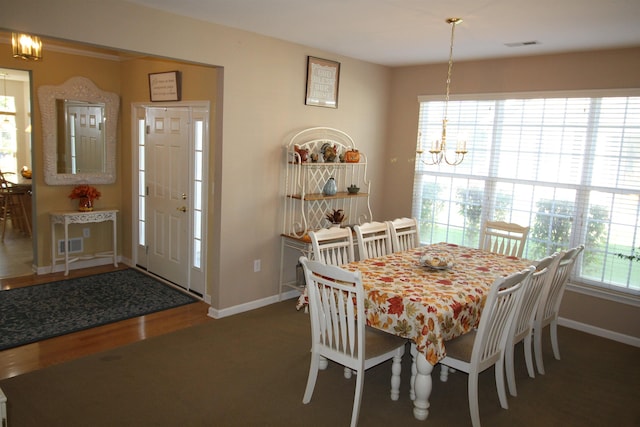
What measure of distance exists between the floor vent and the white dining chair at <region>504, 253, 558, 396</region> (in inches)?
194

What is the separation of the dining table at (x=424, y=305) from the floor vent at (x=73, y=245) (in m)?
3.73

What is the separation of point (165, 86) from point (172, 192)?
1135 mm

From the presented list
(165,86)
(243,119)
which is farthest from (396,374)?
(165,86)

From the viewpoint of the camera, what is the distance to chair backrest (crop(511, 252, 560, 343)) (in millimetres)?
2878

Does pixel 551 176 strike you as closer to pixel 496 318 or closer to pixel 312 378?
pixel 496 318

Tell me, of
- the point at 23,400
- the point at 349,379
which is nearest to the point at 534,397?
the point at 349,379

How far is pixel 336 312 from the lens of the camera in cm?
269

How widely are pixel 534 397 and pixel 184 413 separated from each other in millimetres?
2313

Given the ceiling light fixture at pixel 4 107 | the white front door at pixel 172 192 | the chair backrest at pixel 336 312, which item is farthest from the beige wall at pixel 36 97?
the ceiling light fixture at pixel 4 107

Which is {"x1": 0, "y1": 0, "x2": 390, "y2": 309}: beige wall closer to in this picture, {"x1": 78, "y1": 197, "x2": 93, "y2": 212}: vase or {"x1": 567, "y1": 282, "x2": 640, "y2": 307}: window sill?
{"x1": 78, "y1": 197, "x2": 93, "y2": 212}: vase

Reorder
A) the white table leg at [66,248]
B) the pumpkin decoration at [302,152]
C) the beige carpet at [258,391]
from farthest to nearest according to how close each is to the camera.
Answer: the white table leg at [66,248] < the pumpkin decoration at [302,152] < the beige carpet at [258,391]

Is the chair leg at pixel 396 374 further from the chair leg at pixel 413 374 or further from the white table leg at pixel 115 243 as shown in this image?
the white table leg at pixel 115 243

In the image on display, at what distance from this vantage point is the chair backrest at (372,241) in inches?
153

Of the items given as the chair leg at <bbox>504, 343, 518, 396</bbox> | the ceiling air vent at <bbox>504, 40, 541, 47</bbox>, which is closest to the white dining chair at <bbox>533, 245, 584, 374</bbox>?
the chair leg at <bbox>504, 343, 518, 396</bbox>
